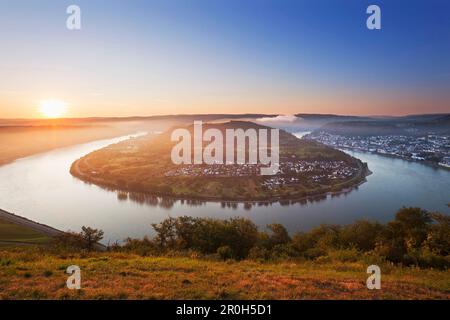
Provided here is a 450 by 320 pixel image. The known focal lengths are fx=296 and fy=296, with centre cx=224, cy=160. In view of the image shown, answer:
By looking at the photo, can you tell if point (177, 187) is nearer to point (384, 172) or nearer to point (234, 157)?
point (234, 157)

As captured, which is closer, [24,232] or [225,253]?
[225,253]

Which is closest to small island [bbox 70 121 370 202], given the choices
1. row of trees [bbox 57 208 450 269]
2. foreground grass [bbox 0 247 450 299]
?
row of trees [bbox 57 208 450 269]

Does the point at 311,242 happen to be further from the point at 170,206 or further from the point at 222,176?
the point at 222,176

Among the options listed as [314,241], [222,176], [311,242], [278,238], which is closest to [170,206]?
[222,176]

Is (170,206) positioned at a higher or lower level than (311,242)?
lower

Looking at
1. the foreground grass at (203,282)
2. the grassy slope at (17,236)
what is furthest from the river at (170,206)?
the foreground grass at (203,282)

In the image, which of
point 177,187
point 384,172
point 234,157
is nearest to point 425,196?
→ point 384,172
